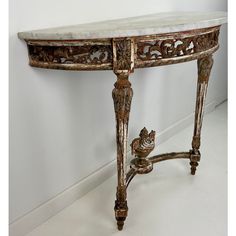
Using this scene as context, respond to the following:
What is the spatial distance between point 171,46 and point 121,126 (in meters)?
0.33

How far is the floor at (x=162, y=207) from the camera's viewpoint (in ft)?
4.62

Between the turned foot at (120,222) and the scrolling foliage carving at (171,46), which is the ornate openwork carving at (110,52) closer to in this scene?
the scrolling foliage carving at (171,46)

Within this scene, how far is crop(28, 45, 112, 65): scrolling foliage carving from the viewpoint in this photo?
1133 millimetres

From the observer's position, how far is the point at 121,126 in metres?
1.25

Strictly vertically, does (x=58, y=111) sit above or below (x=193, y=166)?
above

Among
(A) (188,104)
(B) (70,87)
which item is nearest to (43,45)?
(B) (70,87)

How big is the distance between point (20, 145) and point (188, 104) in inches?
58.6

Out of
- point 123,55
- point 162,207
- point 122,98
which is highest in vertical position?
point 123,55

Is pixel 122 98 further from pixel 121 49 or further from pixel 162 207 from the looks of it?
pixel 162 207

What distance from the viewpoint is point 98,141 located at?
67.5 inches

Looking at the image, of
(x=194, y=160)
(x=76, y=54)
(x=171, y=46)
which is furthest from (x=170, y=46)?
(x=194, y=160)

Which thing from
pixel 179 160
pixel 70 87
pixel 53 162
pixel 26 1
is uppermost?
pixel 26 1

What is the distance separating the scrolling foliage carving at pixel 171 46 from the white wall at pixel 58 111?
416 mm
